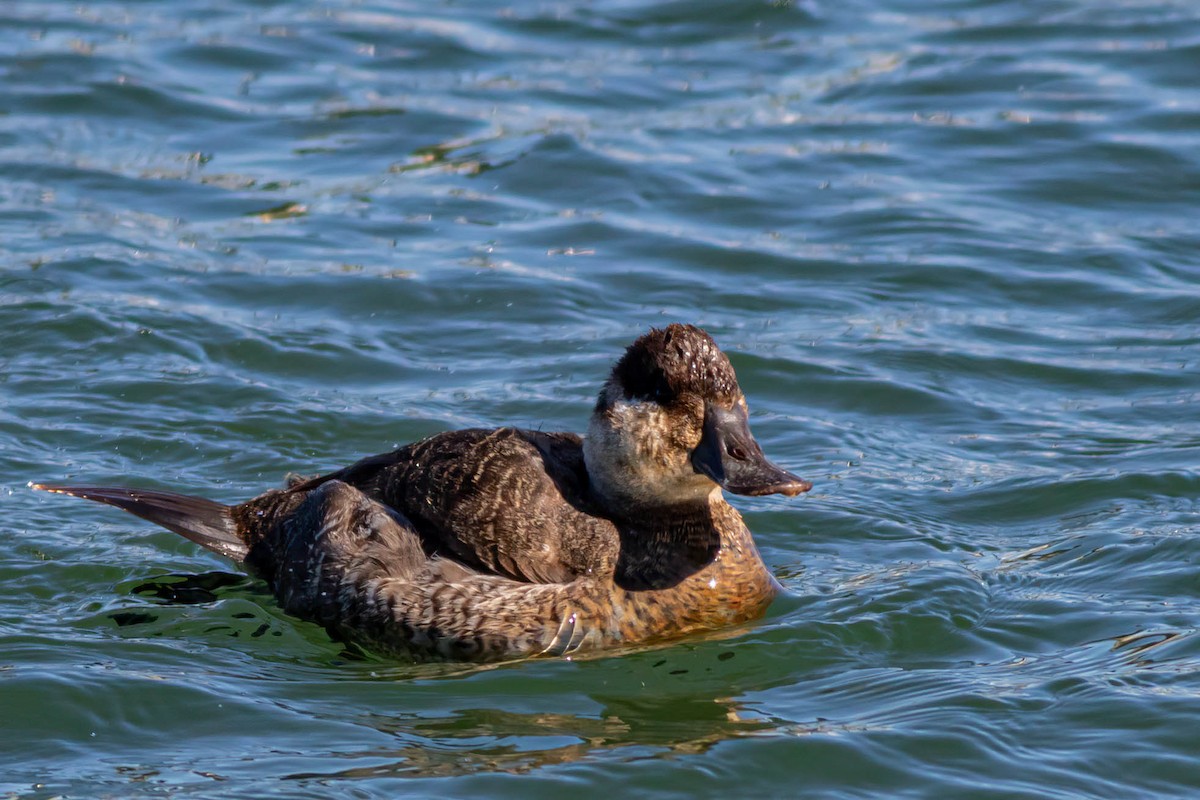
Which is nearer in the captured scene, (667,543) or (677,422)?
(677,422)

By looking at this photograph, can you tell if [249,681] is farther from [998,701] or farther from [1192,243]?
[1192,243]

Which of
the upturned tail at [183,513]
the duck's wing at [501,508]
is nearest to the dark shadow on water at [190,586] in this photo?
the upturned tail at [183,513]

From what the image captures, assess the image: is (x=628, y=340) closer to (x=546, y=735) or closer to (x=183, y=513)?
(x=183, y=513)

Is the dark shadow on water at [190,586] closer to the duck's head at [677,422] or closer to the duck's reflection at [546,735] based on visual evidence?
the duck's reflection at [546,735]

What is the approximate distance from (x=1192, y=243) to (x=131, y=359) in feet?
22.2

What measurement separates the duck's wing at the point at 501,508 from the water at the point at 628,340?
43 cm

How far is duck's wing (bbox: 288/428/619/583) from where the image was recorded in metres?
6.90

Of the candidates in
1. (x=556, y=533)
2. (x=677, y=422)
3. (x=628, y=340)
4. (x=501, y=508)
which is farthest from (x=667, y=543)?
(x=628, y=340)

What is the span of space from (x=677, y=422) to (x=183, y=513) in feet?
7.01

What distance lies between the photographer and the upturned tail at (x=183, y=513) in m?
7.34

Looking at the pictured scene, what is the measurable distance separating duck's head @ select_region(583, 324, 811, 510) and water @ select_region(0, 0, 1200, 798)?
73 centimetres

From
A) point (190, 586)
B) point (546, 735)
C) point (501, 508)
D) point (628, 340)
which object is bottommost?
point (546, 735)

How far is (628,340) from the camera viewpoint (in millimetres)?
10336

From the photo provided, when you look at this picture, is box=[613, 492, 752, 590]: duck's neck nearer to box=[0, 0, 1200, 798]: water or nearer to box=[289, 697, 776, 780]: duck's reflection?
box=[0, 0, 1200, 798]: water
